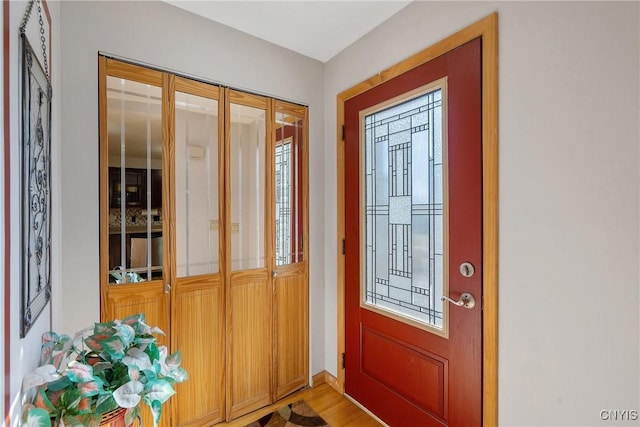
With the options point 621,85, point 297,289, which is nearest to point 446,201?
point 621,85

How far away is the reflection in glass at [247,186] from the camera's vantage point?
77.2 inches

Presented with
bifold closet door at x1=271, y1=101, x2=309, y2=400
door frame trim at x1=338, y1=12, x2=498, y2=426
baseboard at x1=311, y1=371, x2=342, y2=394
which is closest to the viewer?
door frame trim at x1=338, y1=12, x2=498, y2=426

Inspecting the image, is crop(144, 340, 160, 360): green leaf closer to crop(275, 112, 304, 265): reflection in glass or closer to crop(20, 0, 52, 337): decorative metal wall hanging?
crop(20, 0, 52, 337): decorative metal wall hanging

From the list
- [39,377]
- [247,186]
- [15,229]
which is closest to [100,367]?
[39,377]

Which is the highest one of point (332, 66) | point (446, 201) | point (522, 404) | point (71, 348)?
point (332, 66)

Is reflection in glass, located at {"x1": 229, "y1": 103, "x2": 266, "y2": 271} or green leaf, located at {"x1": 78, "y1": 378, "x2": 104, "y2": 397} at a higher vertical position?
reflection in glass, located at {"x1": 229, "y1": 103, "x2": 266, "y2": 271}

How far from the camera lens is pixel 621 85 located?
40.2 inches

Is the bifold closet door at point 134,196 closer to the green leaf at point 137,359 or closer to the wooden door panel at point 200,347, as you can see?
the wooden door panel at point 200,347

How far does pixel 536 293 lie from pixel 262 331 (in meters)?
1.59

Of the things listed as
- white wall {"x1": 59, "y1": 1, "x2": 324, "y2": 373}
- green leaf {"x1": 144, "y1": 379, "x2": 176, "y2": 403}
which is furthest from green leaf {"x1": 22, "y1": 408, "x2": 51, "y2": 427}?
white wall {"x1": 59, "y1": 1, "x2": 324, "y2": 373}

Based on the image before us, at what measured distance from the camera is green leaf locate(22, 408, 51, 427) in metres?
0.73

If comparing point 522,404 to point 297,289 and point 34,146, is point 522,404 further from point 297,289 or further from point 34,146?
point 34,146

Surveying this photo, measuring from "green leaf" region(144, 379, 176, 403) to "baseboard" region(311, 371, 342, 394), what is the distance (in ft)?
5.20

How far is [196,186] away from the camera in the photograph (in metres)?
1.82
